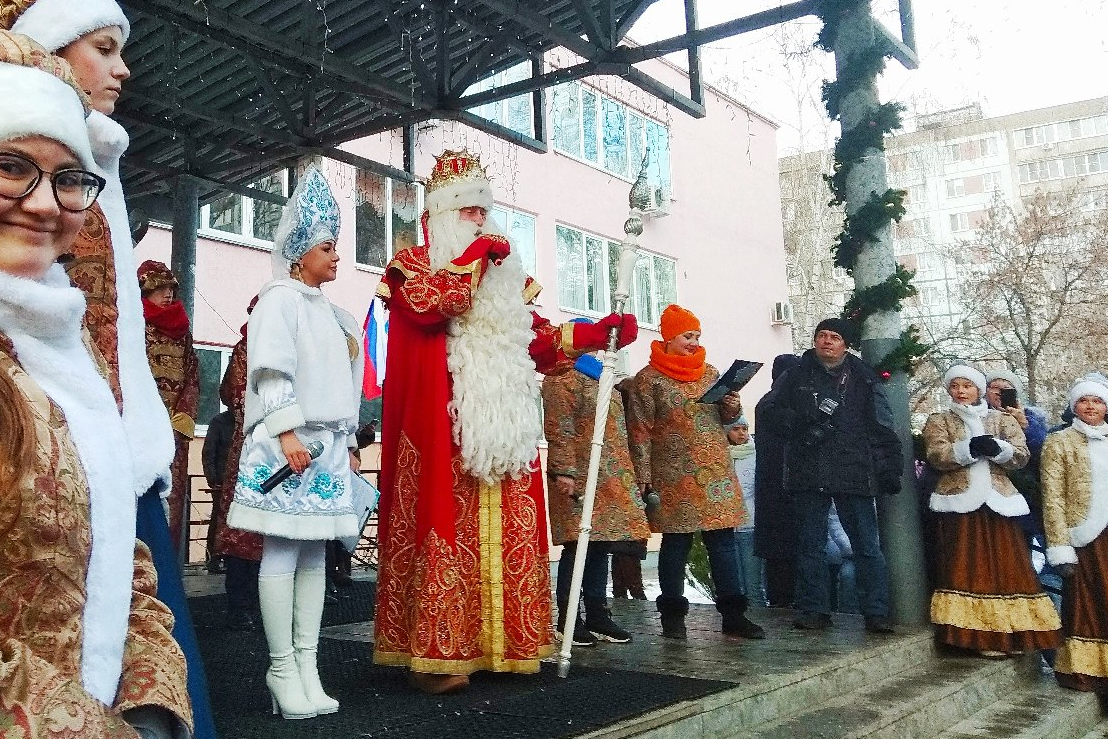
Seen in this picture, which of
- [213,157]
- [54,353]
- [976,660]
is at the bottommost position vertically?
[976,660]

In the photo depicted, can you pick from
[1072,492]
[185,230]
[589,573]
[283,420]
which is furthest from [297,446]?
[185,230]

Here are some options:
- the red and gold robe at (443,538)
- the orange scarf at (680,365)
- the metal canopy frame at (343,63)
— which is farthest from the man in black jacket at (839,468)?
the metal canopy frame at (343,63)

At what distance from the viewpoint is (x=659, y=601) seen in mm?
5113

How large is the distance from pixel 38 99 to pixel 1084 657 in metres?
5.72

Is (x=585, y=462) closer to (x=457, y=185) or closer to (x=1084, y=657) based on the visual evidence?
(x=457, y=185)

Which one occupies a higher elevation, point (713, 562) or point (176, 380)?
point (176, 380)

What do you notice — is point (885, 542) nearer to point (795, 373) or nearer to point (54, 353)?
point (795, 373)

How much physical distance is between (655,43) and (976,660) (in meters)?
4.48

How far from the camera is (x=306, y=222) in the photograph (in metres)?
3.29

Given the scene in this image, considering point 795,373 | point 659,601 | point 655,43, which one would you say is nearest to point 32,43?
point 659,601

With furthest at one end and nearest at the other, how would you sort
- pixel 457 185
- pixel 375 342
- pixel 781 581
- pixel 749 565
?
pixel 375 342 < pixel 749 565 < pixel 781 581 < pixel 457 185

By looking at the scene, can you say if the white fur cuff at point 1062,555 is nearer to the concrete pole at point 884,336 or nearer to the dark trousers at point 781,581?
the concrete pole at point 884,336

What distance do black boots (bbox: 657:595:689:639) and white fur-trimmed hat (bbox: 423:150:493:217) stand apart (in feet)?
8.10

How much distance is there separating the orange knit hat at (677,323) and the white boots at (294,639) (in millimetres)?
2787
